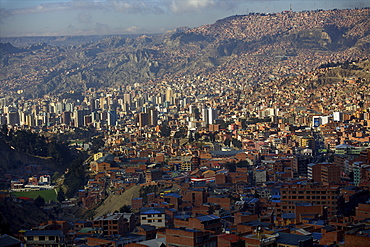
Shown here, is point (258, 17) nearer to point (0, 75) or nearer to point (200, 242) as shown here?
point (0, 75)

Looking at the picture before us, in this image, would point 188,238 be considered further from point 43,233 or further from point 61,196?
point 61,196

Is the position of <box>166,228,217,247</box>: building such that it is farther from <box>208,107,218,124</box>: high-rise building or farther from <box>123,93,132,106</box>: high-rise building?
<box>123,93,132,106</box>: high-rise building

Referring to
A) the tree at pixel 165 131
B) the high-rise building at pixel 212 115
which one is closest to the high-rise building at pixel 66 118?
the high-rise building at pixel 212 115

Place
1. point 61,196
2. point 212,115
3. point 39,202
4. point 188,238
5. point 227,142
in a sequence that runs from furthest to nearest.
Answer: point 212,115
point 227,142
point 61,196
point 39,202
point 188,238

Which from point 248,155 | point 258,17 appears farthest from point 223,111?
point 258,17

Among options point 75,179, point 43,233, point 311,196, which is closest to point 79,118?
point 75,179

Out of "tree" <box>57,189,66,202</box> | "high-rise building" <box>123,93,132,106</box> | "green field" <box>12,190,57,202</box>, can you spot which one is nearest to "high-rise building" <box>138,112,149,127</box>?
"green field" <box>12,190,57,202</box>

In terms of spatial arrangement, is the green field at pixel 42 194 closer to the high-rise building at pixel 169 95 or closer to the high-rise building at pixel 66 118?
the high-rise building at pixel 66 118

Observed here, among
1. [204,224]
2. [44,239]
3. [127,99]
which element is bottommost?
[44,239]
